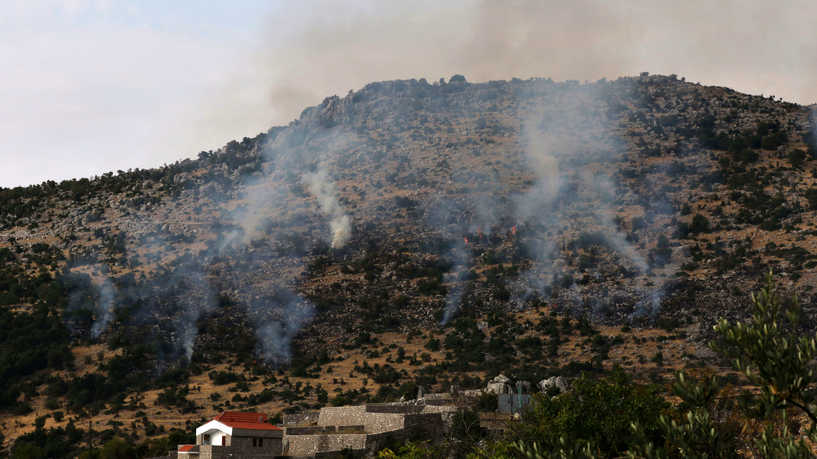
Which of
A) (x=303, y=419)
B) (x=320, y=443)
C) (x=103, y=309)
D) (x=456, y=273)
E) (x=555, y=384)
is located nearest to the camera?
(x=320, y=443)

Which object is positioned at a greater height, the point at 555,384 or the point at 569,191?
the point at 569,191

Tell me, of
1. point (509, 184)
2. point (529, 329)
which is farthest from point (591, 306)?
point (509, 184)

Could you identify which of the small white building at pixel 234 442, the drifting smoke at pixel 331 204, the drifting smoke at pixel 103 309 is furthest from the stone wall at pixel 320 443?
the drifting smoke at pixel 331 204

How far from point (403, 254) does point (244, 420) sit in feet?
195

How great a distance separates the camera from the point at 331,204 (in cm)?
12862

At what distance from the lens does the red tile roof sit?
184 ft

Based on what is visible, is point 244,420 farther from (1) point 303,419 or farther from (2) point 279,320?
(2) point 279,320

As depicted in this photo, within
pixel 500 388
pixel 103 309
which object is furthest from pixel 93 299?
pixel 500 388

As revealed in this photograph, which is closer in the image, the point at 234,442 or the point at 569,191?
the point at 234,442

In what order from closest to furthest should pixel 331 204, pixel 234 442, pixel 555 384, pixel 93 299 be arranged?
pixel 234 442, pixel 555 384, pixel 93 299, pixel 331 204

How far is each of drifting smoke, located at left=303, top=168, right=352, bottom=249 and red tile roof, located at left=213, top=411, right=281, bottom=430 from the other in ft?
195

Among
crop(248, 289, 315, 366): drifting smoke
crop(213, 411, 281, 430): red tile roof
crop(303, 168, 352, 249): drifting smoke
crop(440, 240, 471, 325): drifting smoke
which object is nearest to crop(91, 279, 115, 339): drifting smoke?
crop(248, 289, 315, 366): drifting smoke

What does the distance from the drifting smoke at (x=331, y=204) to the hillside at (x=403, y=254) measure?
34cm

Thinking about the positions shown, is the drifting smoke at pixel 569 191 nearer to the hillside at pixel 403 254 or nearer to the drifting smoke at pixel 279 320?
the hillside at pixel 403 254
